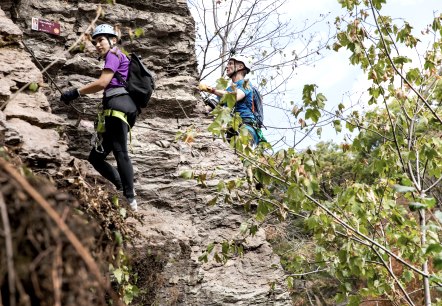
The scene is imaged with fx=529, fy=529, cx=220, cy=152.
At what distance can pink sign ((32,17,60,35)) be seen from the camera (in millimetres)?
7445

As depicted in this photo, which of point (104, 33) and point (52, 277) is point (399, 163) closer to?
point (104, 33)

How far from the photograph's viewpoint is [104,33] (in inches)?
237

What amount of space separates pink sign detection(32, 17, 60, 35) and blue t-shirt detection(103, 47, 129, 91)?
201 cm

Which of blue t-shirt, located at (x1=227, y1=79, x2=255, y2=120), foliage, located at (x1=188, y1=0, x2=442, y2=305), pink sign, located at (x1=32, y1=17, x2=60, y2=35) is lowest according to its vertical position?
foliage, located at (x1=188, y1=0, x2=442, y2=305)

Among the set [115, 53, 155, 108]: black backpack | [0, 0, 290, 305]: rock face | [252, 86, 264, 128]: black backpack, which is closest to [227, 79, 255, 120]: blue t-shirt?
[252, 86, 264, 128]: black backpack

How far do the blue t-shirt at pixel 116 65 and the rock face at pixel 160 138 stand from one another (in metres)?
0.72

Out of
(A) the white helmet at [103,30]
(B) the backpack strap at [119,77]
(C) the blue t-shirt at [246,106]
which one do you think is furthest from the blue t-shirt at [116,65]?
(C) the blue t-shirt at [246,106]

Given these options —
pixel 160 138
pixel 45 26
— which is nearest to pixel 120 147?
pixel 160 138

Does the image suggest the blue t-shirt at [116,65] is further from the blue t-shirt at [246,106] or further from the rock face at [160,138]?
the blue t-shirt at [246,106]

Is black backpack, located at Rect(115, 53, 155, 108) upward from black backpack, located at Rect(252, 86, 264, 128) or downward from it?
downward

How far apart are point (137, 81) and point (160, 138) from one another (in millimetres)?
1795

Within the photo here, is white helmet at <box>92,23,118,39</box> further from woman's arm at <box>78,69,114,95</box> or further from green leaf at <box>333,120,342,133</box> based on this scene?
green leaf at <box>333,120,342,133</box>

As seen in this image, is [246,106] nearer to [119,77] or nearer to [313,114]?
[119,77]

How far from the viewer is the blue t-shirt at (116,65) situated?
5.91m
